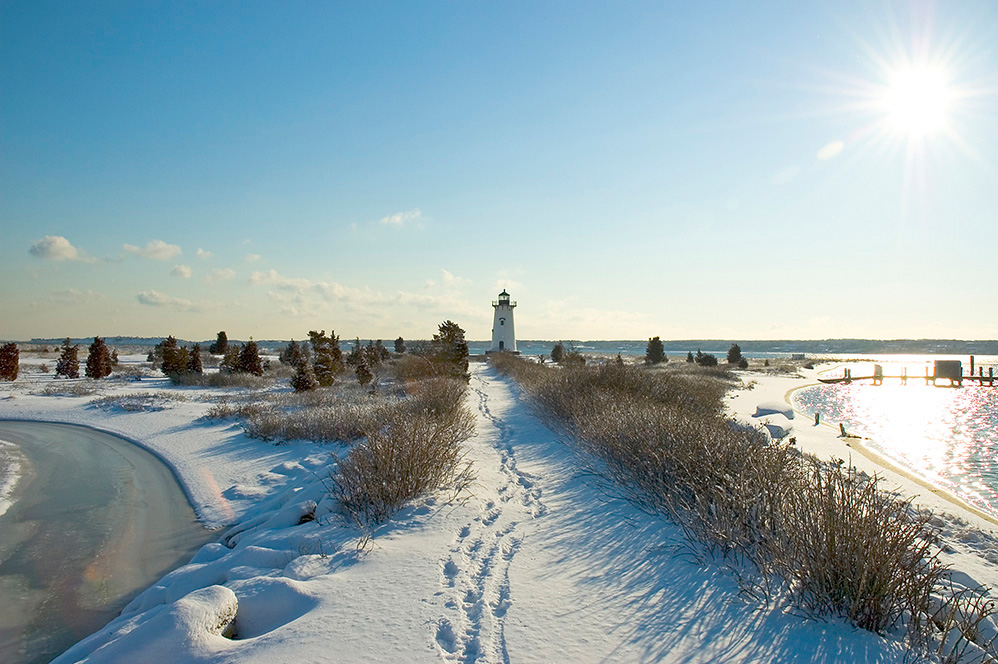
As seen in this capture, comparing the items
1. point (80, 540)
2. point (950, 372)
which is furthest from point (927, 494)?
point (950, 372)

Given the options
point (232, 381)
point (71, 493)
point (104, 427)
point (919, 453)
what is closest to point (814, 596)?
point (71, 493)

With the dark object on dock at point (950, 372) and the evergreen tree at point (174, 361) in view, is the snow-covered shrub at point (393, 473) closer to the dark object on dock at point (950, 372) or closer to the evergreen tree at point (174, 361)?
the evergreen tree at point (174, 361)

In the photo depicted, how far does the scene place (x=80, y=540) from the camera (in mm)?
7004

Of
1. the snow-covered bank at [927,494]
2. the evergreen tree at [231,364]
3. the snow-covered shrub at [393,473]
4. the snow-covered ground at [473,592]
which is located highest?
the evergreen tree at [231,364]

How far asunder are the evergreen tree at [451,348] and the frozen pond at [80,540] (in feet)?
54.0

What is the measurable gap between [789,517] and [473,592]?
123 inches

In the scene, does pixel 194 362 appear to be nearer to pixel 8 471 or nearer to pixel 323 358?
pixel 323 358

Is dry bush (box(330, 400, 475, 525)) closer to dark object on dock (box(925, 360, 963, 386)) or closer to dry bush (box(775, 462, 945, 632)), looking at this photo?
dry bush (box(775, 462, 945, 632))

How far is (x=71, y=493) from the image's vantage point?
907 cm

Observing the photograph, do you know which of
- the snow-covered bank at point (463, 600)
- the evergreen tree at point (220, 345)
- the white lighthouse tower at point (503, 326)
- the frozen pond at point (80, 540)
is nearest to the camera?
the snow-covered bank at point (463, 600)

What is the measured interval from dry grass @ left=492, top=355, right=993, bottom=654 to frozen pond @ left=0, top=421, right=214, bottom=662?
20.8ft

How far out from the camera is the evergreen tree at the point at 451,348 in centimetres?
2725

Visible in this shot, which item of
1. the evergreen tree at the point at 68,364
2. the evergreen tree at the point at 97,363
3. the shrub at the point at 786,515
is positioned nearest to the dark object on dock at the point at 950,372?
the shrub at the point at 786,515

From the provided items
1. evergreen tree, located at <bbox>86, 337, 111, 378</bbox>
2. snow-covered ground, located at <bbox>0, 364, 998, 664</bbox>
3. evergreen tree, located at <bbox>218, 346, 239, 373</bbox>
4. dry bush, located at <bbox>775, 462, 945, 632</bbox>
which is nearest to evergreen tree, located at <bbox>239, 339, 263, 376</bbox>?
evergreen tree, located at <bbox>218, 346, 239, 373</bbox>
